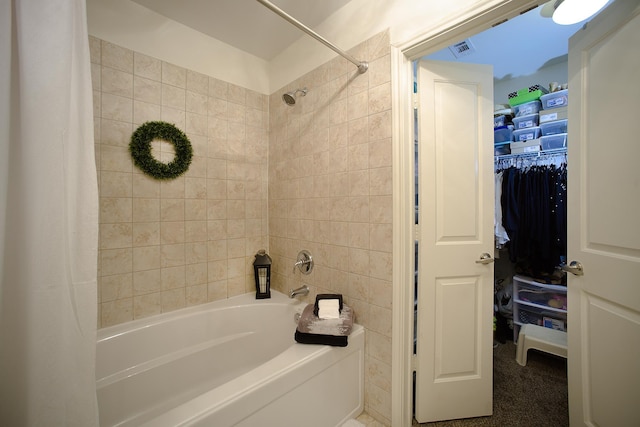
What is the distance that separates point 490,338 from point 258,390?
1.31m

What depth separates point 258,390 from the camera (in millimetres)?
909

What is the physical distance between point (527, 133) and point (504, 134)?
6.8 inches

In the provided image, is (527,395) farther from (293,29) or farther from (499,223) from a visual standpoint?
(293,29)

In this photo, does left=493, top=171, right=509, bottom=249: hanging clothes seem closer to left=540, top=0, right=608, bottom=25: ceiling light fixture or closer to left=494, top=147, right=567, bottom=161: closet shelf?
left=494, top=147, right=567, bottom=161: closet shelf

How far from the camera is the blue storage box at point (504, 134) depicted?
224cm

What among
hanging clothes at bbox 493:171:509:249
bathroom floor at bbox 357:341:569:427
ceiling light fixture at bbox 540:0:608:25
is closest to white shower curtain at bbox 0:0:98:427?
bathroom floor at bbox 357:341:569:427

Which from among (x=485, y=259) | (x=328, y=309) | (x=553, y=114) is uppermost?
(x=553, y=114)

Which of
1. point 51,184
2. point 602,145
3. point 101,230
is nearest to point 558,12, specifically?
point 602,145

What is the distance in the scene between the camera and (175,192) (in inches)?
62.5

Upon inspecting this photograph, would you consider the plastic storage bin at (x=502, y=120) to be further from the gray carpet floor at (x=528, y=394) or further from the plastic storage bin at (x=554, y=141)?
the gray carpet floor at (x=528, y=394)

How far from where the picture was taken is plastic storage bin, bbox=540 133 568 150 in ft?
6.45

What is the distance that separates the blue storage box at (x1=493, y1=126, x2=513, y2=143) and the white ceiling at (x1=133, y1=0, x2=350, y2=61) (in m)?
1.89

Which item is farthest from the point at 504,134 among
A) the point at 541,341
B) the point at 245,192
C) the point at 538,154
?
the point at 245,192

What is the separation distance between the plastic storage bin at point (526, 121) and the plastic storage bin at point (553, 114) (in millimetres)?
40
